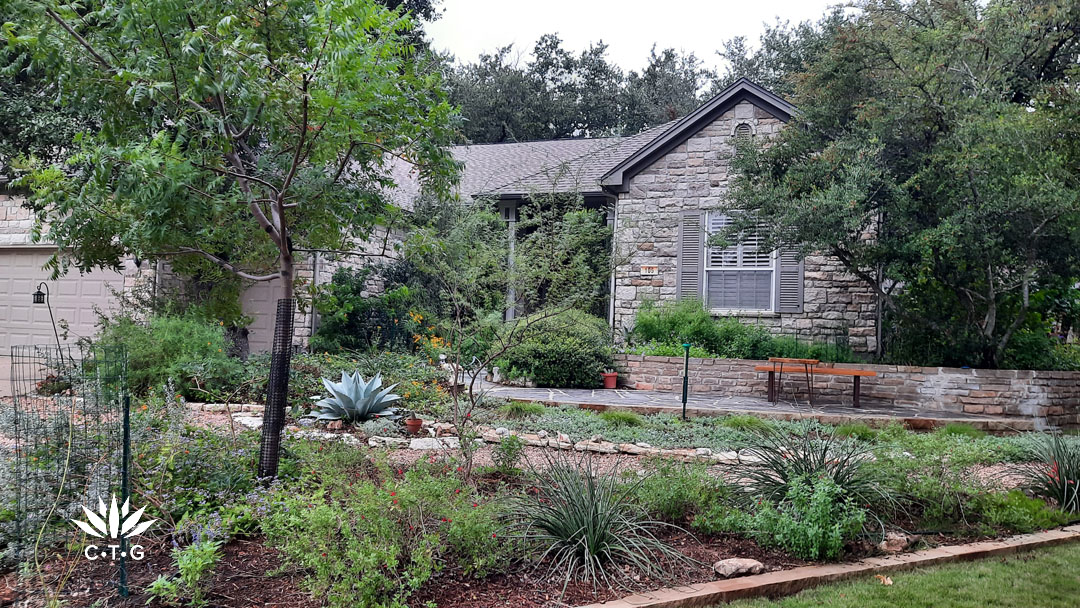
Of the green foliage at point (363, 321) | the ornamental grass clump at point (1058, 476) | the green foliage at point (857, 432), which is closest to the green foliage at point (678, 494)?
the ornamental grass clump at point (1058, 476)

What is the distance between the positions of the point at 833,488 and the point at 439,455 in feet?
10.3

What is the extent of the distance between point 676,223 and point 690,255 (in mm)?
671

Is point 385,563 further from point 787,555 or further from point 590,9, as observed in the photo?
point 590,9

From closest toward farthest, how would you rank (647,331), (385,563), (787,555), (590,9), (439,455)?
(385,563)
(787,555)
(439,455)
(647,331)
(590,9)

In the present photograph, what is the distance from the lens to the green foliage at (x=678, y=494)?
14.1 ft

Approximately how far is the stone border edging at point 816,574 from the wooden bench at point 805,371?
4755mm

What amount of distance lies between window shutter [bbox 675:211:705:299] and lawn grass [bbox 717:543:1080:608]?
8.77m

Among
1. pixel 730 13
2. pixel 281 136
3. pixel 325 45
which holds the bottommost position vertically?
pixel 281 136

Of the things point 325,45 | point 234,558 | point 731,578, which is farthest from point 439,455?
point 325,45

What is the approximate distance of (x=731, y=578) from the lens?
368 centimetres

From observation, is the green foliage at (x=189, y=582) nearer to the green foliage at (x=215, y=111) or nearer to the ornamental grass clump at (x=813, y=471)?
the green foliage at (x=215, y=111)

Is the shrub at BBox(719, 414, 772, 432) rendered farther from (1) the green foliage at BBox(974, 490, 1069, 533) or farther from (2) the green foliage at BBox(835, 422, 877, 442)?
(1) the green foliage at BBox(974, 490, 1069, 533)

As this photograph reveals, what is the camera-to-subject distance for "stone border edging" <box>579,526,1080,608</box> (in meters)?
3.35

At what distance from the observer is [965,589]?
3.74m
